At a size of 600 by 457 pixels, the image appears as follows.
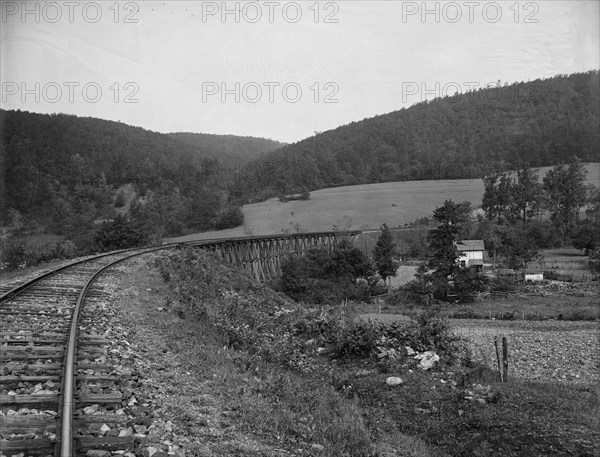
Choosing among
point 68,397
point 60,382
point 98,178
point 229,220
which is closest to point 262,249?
point 60,382

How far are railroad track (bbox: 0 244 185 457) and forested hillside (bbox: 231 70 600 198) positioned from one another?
309 feet

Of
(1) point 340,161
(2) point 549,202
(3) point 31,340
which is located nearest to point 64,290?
(3) point 31,340

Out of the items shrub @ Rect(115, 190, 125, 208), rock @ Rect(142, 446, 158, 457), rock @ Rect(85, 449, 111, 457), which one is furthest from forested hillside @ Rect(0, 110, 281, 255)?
rock @ Rect(85, 449, 111, 457)

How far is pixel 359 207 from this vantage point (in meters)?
86.4

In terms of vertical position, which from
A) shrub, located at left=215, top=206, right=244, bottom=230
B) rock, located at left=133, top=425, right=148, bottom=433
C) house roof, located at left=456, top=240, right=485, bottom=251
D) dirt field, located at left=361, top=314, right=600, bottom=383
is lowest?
house roof, located at left=456, top=240, right=485, bottom=251

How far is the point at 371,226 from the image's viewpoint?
75.3 metres

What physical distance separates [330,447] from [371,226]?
232 feet

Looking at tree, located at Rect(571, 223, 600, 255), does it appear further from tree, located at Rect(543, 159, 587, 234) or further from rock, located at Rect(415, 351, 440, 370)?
rock, located at Rect(415, 351, 440, 370)

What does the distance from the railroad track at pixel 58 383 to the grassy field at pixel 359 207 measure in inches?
2461

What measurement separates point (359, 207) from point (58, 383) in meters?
82.1

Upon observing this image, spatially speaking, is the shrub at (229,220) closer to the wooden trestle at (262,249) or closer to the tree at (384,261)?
the wooden trestle at (262,249)

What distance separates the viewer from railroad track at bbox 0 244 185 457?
4.15 meters

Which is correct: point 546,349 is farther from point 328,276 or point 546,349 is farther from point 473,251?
point 473,251

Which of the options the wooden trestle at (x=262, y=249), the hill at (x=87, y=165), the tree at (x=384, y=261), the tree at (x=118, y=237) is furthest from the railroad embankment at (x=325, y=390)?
the hill at (x=87, y=165)
